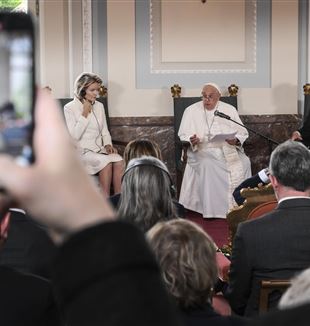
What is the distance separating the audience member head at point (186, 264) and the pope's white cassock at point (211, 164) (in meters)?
6.01

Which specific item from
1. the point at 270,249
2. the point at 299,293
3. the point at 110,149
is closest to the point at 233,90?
the point at 110,149

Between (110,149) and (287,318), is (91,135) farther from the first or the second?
(287,318)

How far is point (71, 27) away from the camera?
8758mm

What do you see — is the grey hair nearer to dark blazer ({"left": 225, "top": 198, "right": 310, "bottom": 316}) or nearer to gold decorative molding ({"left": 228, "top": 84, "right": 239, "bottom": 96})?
dark blazer ({"left": 225, "top": 198, "right": 310, "bottom": 316})

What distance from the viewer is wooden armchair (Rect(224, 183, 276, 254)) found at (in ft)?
13.9

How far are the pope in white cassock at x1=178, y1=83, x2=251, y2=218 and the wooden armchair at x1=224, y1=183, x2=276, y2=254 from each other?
3.52 m

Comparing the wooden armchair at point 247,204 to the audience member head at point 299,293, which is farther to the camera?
the wooden armchair at point 247,204

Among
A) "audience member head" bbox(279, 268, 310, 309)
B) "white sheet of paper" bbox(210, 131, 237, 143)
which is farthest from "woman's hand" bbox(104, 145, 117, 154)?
"audience member head" bbox(279, 268, 310, 309)

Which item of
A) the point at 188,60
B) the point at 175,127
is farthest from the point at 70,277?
the point at 188,60

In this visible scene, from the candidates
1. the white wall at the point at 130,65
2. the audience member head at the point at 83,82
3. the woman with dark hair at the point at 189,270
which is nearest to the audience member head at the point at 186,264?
the woman with dark hair at the point at 189,270

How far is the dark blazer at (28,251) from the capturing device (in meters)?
2.54

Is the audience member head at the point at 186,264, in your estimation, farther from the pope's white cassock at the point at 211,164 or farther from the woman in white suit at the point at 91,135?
the pope's white cassock at the point at 211,164

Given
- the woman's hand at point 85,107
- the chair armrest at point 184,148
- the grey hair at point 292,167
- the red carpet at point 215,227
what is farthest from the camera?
the chair armrest at point 184,148

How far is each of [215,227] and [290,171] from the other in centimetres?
420
